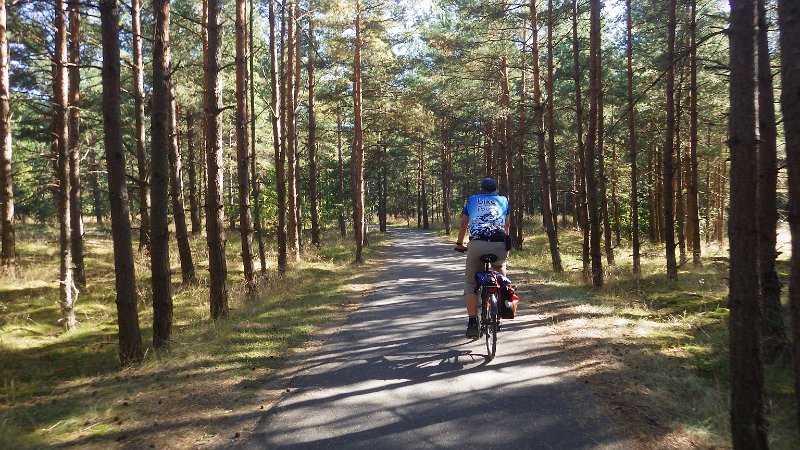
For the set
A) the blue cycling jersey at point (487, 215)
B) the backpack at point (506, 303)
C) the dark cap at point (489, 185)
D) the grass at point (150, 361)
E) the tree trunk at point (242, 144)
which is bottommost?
the grass at point (150, 361)

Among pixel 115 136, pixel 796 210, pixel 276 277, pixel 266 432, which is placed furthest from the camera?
pixel 276 277

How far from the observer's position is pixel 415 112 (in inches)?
927

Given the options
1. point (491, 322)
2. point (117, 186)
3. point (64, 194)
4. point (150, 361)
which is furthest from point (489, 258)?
point (64, 194)

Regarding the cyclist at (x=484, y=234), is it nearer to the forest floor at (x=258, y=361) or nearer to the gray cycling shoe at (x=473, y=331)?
the gray cycling shoe at (x=473, y=331)

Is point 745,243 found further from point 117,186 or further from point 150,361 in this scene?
point 117,186

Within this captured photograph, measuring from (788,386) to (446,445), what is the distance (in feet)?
14.5

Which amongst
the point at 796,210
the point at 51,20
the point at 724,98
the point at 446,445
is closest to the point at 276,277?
the point at 51,20

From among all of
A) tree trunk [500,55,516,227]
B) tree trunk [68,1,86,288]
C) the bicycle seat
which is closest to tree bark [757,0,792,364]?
the bicycle seat

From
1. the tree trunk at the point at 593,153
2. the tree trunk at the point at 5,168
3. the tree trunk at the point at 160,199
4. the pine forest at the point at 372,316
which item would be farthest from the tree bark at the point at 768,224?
the tree trunk at the point at 5,168

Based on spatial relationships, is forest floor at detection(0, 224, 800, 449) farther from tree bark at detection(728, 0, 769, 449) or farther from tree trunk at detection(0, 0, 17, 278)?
tree trunk at detection(0, 0, 17, 278)

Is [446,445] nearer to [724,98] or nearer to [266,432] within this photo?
[266,432]

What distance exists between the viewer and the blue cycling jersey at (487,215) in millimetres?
6324

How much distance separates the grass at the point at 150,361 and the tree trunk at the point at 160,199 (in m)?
0.49

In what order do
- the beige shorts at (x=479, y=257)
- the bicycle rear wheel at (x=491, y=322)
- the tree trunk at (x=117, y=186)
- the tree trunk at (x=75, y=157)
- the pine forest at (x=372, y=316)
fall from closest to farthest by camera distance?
the pine forest at (x=372, y=316), the bicycle rear wheel at (x=491, y=322), the beige shorts at (x=479, y=257), the tree trunk at (x=117, y=186), the tree trunk at (x=75, y=157)
